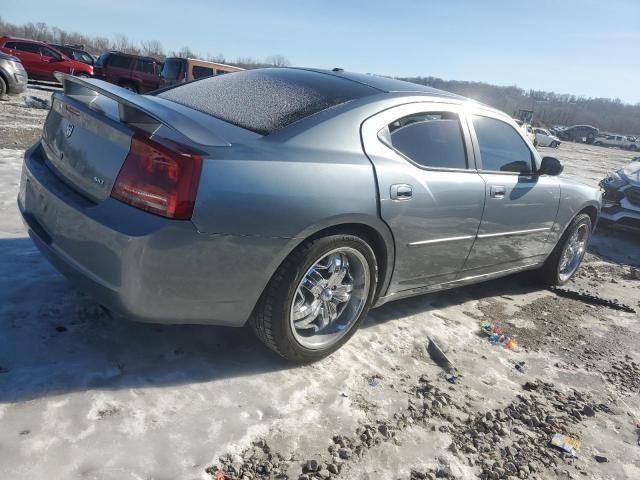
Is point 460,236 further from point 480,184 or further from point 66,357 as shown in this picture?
point 66,357

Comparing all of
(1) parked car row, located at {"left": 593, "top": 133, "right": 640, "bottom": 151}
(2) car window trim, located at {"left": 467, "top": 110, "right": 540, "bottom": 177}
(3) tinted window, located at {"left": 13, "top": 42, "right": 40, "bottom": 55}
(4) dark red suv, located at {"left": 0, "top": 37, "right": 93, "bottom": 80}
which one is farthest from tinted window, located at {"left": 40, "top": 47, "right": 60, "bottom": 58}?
(1) parked car row, located at {"left": 593, "top": 133, "right": 640, "bottom": 151}

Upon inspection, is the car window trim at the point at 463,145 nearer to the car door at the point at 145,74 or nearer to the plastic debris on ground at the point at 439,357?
the plastic debris on ground at the point at 439,357

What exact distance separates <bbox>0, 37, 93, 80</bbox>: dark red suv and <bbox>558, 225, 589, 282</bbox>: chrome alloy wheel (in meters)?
18.2

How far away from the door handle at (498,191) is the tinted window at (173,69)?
613 inches

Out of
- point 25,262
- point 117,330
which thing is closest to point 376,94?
point 117,330

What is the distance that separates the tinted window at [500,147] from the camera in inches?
141

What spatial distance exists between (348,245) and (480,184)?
1.24m

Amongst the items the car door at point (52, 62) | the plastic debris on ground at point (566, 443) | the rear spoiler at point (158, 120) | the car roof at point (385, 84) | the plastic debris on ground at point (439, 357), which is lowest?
the car door at point (52, 62)

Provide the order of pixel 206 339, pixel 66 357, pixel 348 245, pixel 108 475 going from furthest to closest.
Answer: pixel 206 339 < pixel 348 245 < pixel 66 357 < pixel 108 475

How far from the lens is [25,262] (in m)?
3.39

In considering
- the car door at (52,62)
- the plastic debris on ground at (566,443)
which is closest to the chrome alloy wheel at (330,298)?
the plastic debris on ground at (566,443)

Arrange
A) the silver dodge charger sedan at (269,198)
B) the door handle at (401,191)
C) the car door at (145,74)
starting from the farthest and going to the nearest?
the car door at (145,74) < the door handle at (401,191) < the silver dodge charger sedan at (269,198)

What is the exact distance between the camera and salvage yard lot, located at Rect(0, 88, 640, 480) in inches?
79.4

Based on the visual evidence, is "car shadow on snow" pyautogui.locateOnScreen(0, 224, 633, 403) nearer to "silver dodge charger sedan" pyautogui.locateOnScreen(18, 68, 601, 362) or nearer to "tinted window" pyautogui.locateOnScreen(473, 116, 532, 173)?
"silver dodge charger sedan" pyautogui.locateOnScreen(18, 68, 601, 362)
